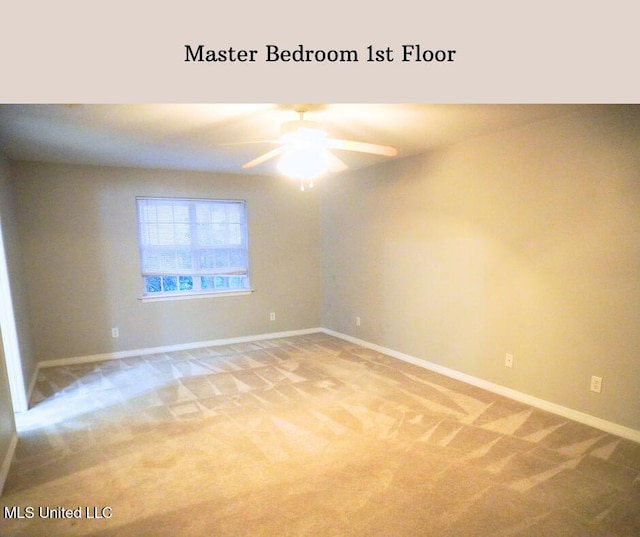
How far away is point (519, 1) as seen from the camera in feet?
5.26

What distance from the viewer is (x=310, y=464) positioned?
2.29 metres

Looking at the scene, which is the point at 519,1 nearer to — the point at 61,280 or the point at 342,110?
the point at 342,110

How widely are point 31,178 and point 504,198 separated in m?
4.99

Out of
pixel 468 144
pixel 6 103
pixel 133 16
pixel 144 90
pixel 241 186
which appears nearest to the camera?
pixel 133 16

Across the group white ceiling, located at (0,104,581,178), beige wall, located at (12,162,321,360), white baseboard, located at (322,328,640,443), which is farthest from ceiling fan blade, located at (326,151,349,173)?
beige wall, located at (12,162,321,360)

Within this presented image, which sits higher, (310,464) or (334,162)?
(334,162)

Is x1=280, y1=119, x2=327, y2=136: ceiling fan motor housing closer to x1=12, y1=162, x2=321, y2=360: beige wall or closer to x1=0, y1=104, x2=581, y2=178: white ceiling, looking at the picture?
x1=0, y1=104, x2=581, y2=178: white ceiling

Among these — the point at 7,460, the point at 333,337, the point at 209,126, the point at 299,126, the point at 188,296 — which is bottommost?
the point at 333,337

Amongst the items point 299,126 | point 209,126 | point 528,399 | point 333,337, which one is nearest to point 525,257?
point 528,399

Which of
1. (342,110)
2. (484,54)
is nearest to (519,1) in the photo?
(484,54)

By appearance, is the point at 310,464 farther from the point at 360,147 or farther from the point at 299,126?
the point at 299,126

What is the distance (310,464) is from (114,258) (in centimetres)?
360

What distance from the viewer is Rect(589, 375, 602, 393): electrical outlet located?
8.61ft

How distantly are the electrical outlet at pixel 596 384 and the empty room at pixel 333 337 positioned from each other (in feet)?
0.06
